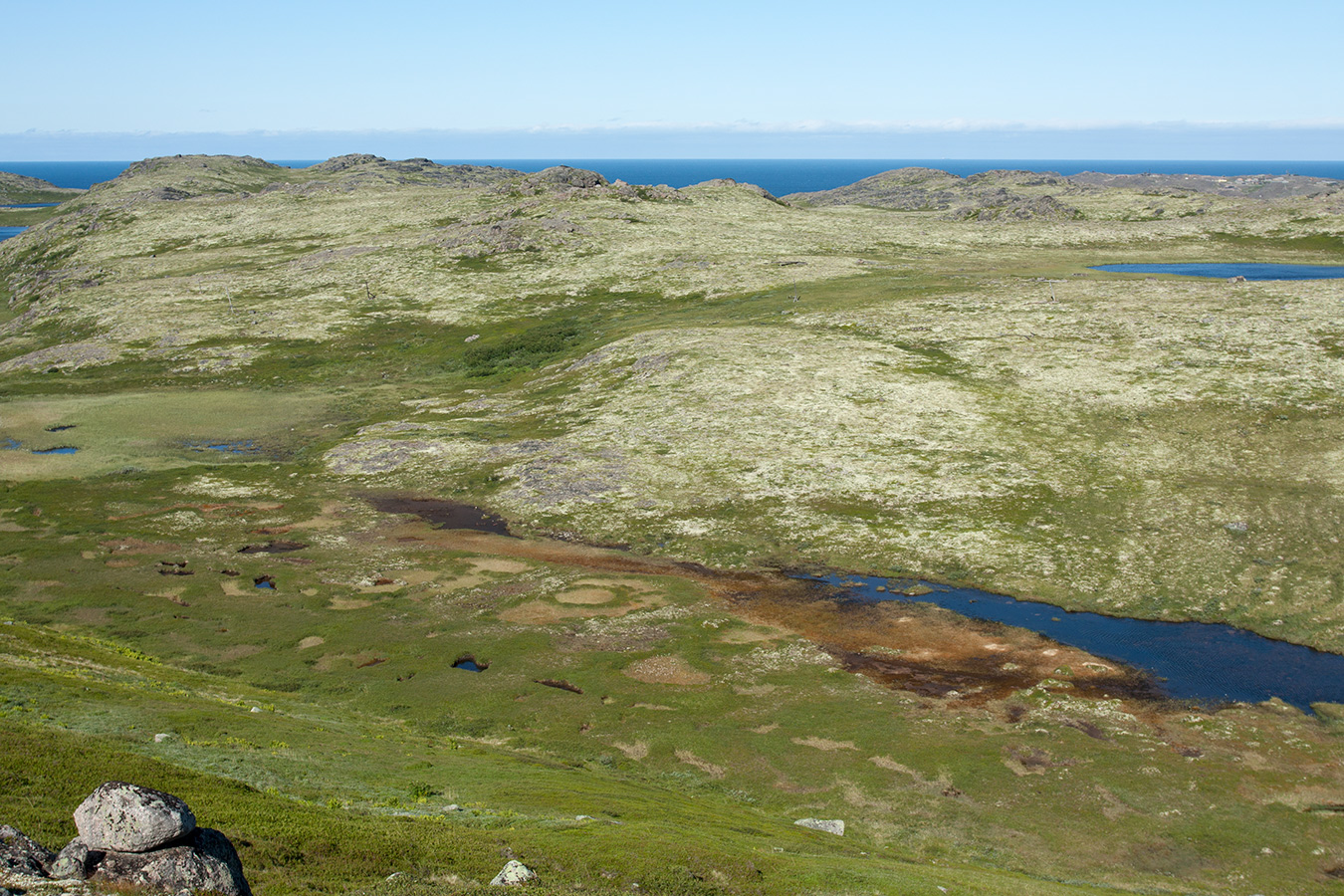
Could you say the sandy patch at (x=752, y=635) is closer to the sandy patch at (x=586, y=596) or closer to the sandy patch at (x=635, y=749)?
the sandy patch at (x=586, y=596)

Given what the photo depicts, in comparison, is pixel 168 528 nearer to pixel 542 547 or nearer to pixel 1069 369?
pixel 542 547

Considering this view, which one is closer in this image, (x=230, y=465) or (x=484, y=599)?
(x=484, y=599)

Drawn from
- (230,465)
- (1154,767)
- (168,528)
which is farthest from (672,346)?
(1154,767)

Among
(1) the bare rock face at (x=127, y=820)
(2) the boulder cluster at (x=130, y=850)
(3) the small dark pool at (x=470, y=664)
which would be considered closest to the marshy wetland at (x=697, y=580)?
(3) the small dark pool at (x=470, y=664)

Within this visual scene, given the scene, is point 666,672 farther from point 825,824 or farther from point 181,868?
point 181,868

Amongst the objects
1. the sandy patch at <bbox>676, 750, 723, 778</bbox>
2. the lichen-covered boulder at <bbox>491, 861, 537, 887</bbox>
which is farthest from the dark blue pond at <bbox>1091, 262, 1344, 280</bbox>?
the lichen-covered boulder at <bbox>491, 861, 537, 887</bbox>

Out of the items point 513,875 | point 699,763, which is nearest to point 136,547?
point 699,763

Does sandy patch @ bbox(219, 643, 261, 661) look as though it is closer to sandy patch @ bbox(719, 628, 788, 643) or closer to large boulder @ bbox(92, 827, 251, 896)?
sandy patch @ bbox(719, 628, 788, 643)
